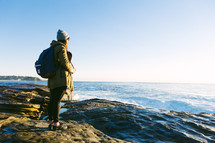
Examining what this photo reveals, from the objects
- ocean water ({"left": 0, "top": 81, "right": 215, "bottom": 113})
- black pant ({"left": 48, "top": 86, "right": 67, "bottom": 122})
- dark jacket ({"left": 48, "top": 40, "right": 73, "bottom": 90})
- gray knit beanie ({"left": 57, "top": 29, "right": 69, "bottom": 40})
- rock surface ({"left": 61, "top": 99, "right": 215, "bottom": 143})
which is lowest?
ocean water ({"left": 0, "top": 81, "right": 215, "bottom": 113})

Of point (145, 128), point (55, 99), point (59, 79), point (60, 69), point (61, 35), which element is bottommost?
point (145, 128)

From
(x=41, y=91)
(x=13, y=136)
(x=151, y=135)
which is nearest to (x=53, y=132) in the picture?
(x=13, y=136)

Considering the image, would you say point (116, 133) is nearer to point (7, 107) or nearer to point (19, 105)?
point (19, 105)

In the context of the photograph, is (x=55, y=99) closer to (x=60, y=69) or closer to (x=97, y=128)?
(x=60, y=69)

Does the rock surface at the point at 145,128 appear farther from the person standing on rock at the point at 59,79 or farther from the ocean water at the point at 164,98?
the ocean water at the point at 164,98

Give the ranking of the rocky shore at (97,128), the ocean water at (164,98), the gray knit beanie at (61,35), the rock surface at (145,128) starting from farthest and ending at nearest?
the ocean water at (164,98)
the rock surface at (145,128)
the gray knit beanie at (61,35)
the rocky shore at (97,128)

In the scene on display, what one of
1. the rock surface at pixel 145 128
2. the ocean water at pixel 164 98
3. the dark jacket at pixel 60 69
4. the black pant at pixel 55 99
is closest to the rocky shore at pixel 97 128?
the rock surface at pixel 145 128

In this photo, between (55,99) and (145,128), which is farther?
(145,128)

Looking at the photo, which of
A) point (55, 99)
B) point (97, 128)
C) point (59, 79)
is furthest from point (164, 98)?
point (59, 79)

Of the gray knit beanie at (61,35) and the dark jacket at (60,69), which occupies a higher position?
the gray knit beanie at (61,35)

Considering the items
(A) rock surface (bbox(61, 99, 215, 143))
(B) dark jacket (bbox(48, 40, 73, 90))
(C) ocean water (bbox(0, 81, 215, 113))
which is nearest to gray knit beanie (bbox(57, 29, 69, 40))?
(B) dark jacket (bbox(48, 40, 73, 90))

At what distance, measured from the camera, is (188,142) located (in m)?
3.84

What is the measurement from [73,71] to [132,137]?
2.59 meters

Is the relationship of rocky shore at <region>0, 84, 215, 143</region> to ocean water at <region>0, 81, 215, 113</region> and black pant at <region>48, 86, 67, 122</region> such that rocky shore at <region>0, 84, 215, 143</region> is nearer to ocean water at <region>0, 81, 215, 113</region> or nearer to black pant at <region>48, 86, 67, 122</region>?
black pant at <region>48, 86, 67, 122</region>
